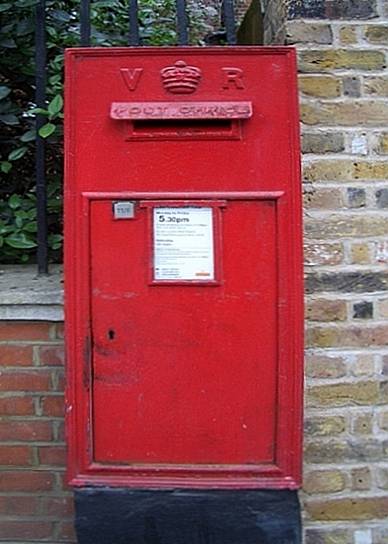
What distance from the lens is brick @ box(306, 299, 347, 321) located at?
257 cm

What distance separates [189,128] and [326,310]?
0.88m

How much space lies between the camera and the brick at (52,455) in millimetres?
2781

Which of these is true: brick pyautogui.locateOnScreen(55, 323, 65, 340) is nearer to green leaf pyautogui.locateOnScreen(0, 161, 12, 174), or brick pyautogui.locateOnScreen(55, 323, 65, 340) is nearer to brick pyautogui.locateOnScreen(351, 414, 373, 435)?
green leaf pyautogui.locateOnScreen(0, 161, 12, 174)

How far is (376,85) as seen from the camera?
99.3 inches

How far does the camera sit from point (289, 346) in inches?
89.1

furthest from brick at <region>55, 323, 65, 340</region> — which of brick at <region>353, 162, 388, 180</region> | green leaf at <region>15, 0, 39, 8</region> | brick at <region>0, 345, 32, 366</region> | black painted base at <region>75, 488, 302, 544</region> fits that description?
green leaf at <region>15, 0, 39, 8</region>

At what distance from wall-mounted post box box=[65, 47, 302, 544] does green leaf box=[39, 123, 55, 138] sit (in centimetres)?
57

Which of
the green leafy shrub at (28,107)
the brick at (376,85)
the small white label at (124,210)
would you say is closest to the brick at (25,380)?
the green leafy shrub at (28,107)

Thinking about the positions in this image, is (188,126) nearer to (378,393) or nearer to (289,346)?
(289,346)

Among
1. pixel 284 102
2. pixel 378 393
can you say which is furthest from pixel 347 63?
pixel 378 393

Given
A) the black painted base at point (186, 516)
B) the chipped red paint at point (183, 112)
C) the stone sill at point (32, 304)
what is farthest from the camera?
the stone sill at point (32, 304)

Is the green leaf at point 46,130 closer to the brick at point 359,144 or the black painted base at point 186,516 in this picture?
the brick at point 359,144

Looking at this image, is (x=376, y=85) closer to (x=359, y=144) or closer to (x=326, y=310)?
(x=359, y=144)

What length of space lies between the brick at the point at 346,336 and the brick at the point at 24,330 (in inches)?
41.4
